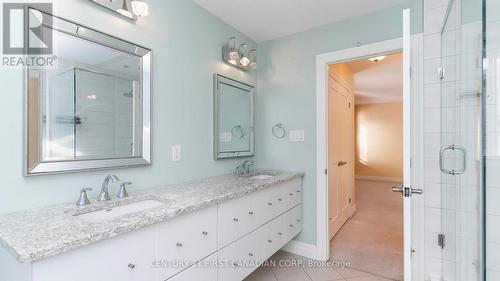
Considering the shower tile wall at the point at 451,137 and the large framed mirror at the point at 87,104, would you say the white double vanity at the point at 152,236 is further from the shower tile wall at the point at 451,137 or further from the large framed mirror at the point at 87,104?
the shower tile wall at the point at 451,137

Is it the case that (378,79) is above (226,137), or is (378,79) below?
above

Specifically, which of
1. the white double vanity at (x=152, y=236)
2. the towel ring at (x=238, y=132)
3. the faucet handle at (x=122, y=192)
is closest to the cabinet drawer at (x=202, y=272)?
the white double vanity at (x=152, y=236)

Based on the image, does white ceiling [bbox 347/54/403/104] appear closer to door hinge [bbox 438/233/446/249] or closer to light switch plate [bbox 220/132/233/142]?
light switch plate [bbox 220/132/233/142]

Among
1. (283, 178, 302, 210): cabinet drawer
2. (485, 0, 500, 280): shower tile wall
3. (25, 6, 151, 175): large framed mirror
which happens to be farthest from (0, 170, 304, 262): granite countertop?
(485, 0, 500, 280): shower tile wall

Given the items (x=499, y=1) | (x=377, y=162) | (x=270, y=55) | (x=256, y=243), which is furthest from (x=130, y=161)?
(x=377, y=162)

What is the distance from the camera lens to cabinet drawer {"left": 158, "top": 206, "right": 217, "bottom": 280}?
116 cm

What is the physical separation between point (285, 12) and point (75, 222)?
220cm

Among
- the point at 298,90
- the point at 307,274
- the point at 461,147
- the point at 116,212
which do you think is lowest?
the point at 307,274

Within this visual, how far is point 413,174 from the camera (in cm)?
194

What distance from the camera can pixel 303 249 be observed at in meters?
2.50

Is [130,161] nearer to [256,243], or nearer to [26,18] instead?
[26,18]

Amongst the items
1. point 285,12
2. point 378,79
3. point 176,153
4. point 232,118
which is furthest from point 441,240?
point 378,79

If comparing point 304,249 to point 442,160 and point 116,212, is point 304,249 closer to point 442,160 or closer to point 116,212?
point 442,160

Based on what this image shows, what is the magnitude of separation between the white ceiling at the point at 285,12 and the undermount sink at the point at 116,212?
1.69m
